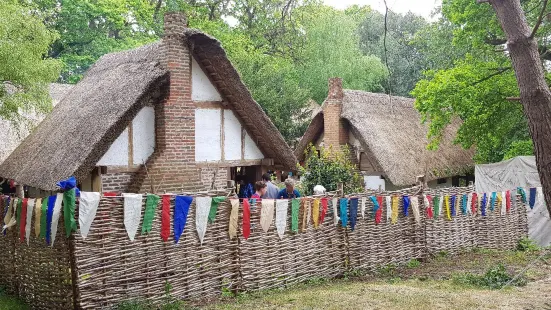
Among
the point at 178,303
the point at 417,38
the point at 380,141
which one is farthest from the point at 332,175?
the point at 417,38

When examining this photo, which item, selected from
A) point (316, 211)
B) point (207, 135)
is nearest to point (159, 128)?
point (207, 135)

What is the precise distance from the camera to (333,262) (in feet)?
36.1

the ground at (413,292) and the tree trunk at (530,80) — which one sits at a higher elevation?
the tree trunk at (530,80)

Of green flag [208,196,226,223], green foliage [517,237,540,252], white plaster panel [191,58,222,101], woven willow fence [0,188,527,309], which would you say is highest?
white plaster panel [191,58,222,101]

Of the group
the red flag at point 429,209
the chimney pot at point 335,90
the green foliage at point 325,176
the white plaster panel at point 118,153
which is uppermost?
the chimney pot at point 335,90

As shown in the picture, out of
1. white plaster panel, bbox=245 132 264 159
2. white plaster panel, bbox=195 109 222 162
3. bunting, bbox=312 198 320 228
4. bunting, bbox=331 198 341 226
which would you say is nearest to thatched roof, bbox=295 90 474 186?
white plaster panel, bbox=245 132 264 159

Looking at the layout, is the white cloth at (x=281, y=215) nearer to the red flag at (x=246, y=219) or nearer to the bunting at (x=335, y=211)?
the red flag at (x=246, y=219)

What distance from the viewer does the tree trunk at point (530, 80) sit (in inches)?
235

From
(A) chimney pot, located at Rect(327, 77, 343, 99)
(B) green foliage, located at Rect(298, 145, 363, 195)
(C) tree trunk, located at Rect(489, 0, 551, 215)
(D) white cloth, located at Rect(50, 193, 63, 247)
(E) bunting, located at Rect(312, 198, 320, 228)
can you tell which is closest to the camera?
(C) tree trunk, located at Rect(489, 0, 551, 215)

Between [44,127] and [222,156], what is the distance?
448cm

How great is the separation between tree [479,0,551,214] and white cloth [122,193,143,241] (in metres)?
4.98

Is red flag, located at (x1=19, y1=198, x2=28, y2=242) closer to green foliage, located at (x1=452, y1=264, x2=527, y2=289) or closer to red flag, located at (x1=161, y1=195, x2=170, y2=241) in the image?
red flag, located at (x1=161, y1=195, x2=170, y2=241)

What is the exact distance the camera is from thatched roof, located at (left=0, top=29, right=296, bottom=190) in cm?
1116

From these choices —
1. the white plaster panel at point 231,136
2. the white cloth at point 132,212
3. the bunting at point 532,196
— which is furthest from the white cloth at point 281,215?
the bunting at point 532,196
